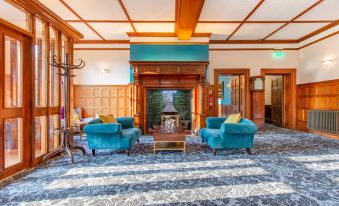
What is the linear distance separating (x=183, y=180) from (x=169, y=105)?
4433 mm

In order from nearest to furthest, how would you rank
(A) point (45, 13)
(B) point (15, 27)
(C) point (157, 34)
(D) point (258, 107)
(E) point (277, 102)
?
1. (B) point (15, 27)
2. (A) point (45, 13)
3. (C) point (157, 34)
4. (D) point (258, 107)
5. (E) point (277, 102)

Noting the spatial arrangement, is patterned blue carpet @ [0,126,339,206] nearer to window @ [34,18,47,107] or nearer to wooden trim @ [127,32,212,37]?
window @ [34,18,47,107]

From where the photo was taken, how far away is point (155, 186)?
2748 mm

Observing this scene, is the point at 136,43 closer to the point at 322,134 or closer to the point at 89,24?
the point at 89,24

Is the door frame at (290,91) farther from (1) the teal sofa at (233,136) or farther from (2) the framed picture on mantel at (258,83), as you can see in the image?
(1) the teal sofa at (233,136)

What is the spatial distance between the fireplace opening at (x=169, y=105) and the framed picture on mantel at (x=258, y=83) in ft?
8.03

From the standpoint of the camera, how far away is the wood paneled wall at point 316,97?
627 centimetres

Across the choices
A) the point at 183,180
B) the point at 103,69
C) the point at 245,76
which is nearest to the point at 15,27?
the point at 183,180

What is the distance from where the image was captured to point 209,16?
5.48 m

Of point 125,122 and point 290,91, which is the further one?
point 290,91

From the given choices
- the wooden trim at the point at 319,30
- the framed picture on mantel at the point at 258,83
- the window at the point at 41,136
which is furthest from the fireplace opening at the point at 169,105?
the wooden trim at the point at 319,30

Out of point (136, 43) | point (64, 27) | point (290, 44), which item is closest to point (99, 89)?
point (136, 43)

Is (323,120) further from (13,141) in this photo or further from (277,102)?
(13,141)

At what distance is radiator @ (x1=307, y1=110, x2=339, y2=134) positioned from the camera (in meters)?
6.06
